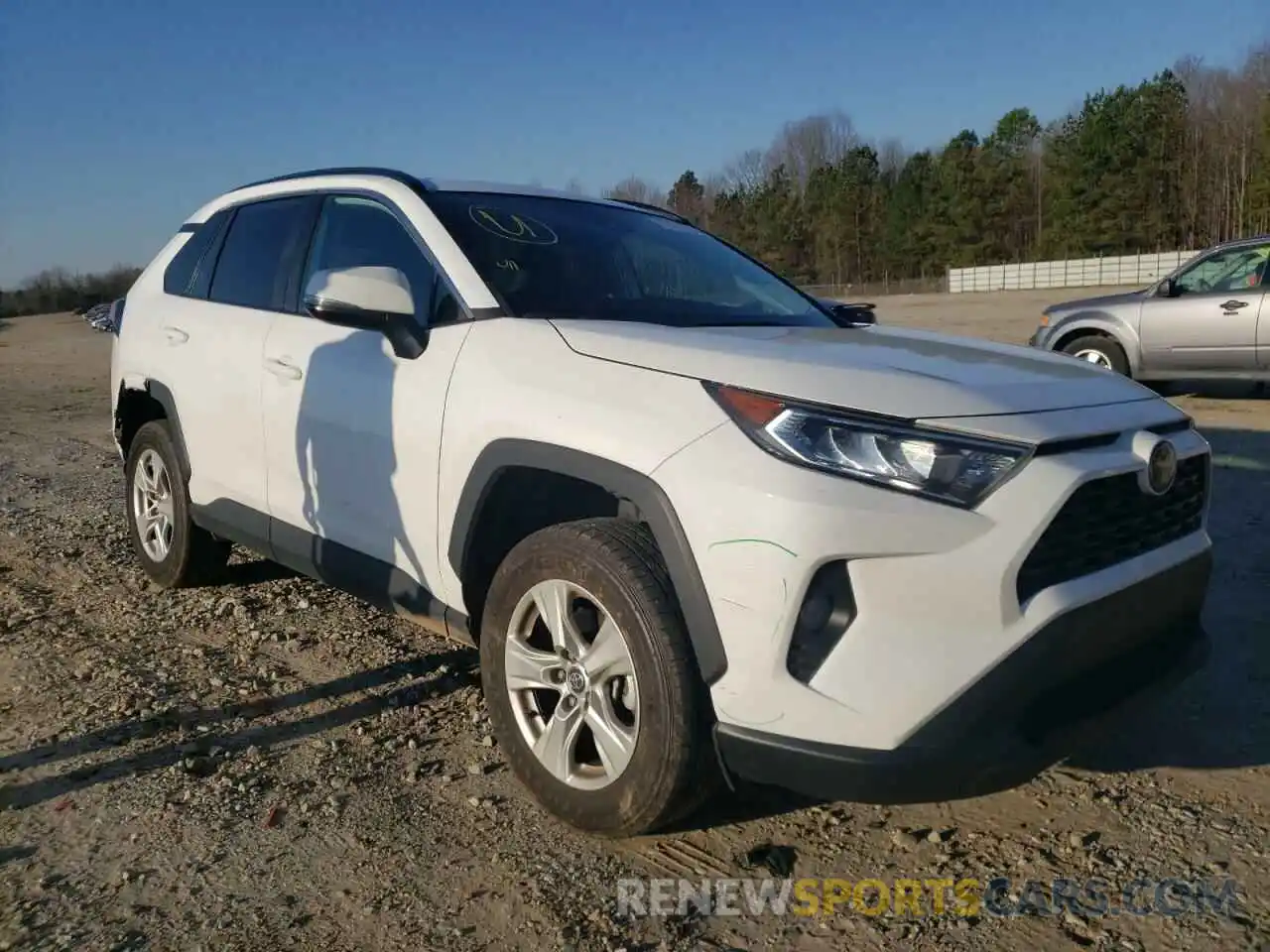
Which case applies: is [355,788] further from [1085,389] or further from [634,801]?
[1085,389]

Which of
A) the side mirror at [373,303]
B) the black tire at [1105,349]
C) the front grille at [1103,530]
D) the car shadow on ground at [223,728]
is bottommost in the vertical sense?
the car shadow on ground at [223,728]

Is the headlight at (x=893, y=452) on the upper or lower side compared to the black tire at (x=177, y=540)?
upper

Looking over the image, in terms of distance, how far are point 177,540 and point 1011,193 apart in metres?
73.2

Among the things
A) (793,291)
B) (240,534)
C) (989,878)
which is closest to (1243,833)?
(989,878)

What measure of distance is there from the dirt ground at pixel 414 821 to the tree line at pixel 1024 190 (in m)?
48.5

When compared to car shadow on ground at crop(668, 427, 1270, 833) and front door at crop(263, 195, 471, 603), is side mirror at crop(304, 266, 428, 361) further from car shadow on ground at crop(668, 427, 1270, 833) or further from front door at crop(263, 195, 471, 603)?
car shadow on ground at crop(668, 427, 1270, 833)

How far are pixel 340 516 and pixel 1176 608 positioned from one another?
8.33ft

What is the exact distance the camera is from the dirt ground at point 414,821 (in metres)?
2.40

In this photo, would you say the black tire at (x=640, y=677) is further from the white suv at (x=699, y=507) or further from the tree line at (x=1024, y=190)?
the tree line at (x=1024, y=190)

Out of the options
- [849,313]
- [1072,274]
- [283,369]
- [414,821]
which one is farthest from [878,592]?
[1072,274]

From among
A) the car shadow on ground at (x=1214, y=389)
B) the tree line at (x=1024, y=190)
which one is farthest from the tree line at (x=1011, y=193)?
the car shadow on ground at (x=1214, y=389)

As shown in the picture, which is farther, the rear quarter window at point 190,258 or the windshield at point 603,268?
the rear quarter window at point 190,258

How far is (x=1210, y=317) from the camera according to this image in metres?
10.0

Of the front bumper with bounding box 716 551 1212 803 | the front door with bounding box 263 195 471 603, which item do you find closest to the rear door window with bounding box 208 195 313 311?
the front door with bounding box 263 195 471 603
